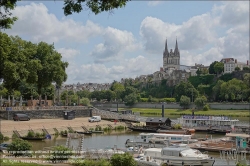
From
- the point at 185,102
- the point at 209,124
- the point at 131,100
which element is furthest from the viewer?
the point at 131,100

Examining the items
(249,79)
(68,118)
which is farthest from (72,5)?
(249,79)

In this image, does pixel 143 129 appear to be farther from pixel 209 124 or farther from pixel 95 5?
pixel 95 5

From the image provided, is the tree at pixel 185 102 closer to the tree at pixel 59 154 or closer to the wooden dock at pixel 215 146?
the wooden dock at pixel 215 146

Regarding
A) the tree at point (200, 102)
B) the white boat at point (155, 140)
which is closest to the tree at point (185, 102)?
the tree at point (200, 102)

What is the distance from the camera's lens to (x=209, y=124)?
6525cm

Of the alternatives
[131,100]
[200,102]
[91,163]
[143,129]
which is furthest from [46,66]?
[131,100]

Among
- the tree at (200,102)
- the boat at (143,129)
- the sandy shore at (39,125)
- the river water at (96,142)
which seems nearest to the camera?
the river water at (96,142)

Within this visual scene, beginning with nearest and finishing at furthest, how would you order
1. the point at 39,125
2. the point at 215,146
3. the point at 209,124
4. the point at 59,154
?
1. the point at 59,154
2. the point at 215,146
3. the point at 39,125
4. the point at 209,124

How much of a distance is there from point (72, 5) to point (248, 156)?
93.2 ft

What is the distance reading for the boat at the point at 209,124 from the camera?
196 feet

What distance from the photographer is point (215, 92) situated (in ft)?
456

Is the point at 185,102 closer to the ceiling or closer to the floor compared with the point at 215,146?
closer to the ceiling

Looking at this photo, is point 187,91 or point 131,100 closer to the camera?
point 187,91

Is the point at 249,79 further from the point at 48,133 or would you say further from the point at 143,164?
the point at 143,164
